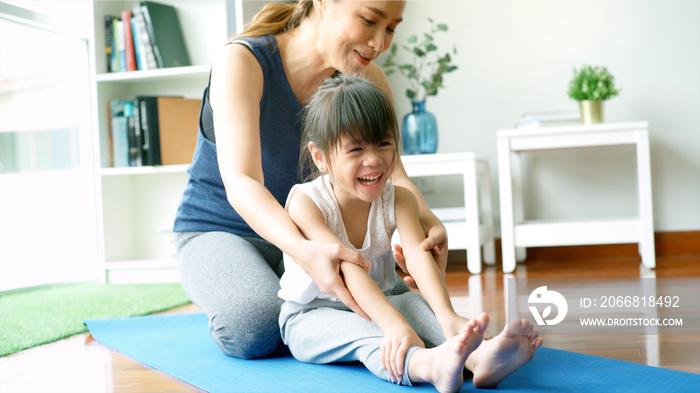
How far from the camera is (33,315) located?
1.75m

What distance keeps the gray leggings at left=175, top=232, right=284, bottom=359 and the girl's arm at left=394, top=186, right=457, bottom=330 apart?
267 mm

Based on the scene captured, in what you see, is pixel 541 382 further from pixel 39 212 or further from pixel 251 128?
pixel 39 212

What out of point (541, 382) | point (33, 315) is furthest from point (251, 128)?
point (33, 315)

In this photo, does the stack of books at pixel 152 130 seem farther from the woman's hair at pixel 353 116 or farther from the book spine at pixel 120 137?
the woman's hair at pixel 353 116

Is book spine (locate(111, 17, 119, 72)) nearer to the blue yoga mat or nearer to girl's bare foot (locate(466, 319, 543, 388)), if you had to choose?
the blue yoga mat

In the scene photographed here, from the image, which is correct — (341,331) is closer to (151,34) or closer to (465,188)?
(465,188)

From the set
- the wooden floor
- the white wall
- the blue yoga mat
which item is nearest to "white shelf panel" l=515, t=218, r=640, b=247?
the white wall

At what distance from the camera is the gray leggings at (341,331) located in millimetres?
922

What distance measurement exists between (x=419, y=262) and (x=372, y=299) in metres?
0.12

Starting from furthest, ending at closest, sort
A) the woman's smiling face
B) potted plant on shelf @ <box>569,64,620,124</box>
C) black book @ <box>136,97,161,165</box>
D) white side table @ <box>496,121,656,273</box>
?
black book @ <box>136,97,161,165</box>, potted plant on shelf @ <box>569,64,620,124</box>, white side table @ <box>496,121,656,273</box>, the woman's smiling face

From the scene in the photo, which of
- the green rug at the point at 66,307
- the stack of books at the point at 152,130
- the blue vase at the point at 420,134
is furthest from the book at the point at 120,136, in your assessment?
the blue vase at the point at 420,134

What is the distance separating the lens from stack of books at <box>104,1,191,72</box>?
2496mm

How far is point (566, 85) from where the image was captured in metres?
2.67

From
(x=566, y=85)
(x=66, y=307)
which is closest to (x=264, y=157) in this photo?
(x=66, y=307)
